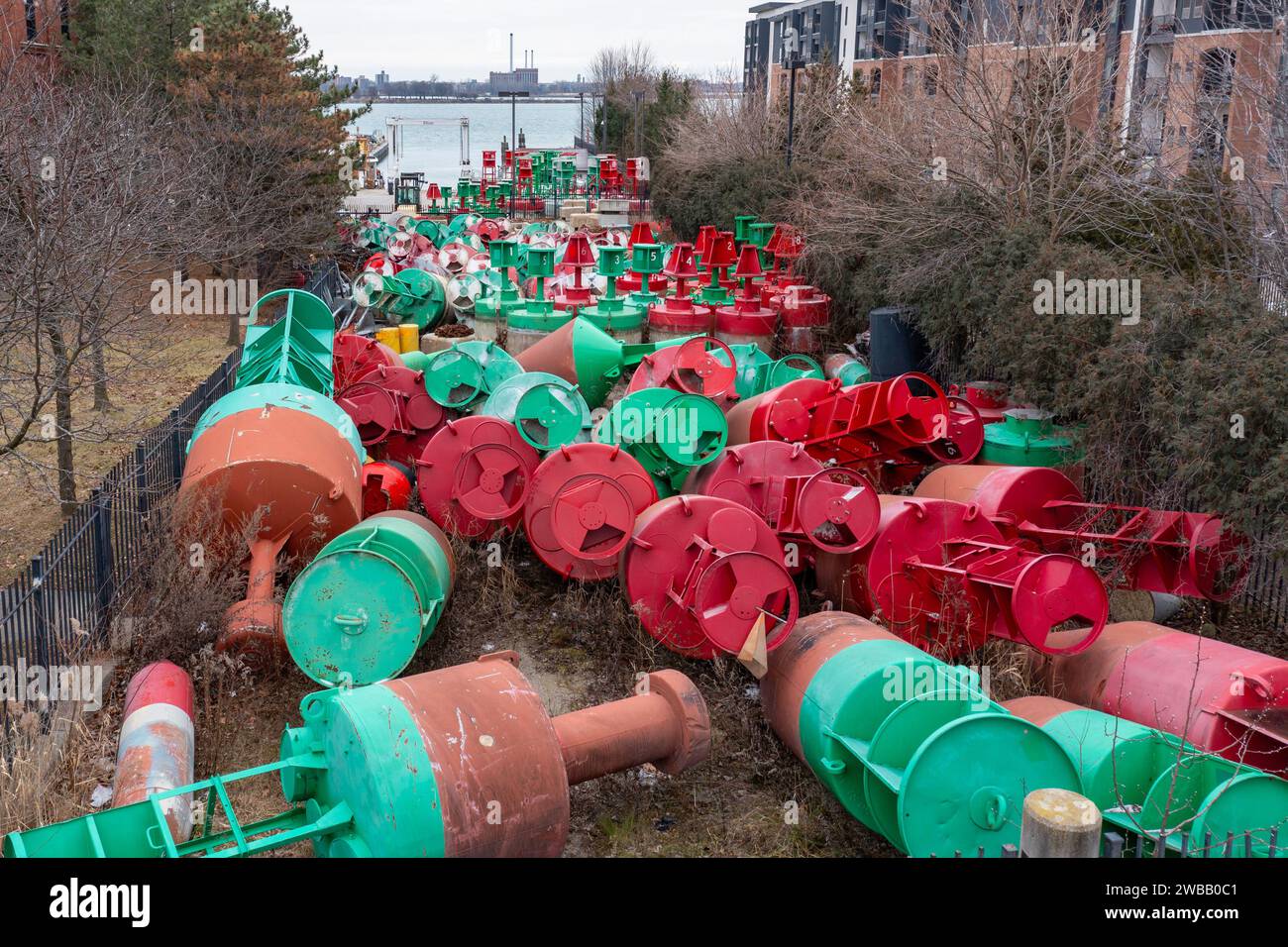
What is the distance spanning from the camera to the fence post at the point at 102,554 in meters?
7.71

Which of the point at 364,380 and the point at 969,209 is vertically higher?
the point at 969,209

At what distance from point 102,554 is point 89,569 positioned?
0.30 meters

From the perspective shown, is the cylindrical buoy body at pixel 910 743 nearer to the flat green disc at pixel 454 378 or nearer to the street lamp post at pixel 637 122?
the flat green disc at pixel 454 378

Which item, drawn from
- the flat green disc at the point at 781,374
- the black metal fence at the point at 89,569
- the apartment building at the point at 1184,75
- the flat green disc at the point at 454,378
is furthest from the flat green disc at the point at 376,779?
the apartment building at the point at 1184,75

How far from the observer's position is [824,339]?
18.2 metres

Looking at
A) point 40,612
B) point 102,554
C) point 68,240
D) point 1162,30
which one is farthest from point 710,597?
point 1162,30

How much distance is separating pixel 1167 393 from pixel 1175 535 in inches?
62.1

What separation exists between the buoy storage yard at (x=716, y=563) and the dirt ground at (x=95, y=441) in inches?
5.5

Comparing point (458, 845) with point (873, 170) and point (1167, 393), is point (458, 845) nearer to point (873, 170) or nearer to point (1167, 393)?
point (1167, 393)

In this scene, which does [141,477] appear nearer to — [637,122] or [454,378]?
[454,378]
